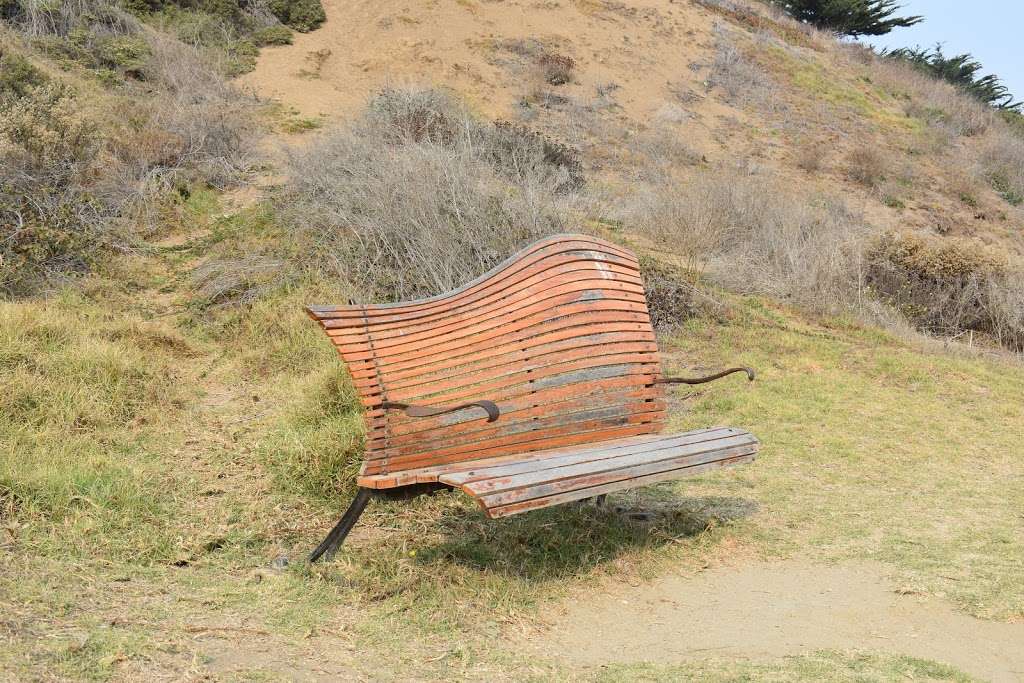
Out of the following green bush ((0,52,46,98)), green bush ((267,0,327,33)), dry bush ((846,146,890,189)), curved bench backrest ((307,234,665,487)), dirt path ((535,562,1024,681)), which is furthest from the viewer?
green bush ((267,0,327,33))

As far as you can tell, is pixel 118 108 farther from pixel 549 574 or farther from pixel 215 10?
pixel 549 574

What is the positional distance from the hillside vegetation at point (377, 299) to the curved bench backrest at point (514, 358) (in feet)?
1.46

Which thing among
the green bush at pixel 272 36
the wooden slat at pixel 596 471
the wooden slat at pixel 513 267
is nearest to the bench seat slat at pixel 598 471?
the wooden slat at pixel 596 471

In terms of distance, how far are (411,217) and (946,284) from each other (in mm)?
6695

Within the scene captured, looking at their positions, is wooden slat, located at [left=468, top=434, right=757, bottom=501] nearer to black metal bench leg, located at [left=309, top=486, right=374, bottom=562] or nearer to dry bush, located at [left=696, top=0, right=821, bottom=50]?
black metal bench leg, located at [left=309, top=486, right=374, bottom=562]

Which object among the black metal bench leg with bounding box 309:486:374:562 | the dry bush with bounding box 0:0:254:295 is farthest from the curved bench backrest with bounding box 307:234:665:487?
the dry bush with bounding box 0:0:254:295

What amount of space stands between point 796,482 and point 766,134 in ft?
50.2

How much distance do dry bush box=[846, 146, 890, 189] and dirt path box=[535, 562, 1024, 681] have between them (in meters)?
15.4

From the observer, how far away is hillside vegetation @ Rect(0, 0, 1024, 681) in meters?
3.27

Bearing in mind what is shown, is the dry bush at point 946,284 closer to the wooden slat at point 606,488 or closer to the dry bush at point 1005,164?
the wooden slat at point 606,488

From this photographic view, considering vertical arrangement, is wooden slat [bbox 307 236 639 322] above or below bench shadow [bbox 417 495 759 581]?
above

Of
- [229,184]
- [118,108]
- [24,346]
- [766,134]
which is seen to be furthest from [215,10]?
[24,346]

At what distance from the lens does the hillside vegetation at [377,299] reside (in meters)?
3.27

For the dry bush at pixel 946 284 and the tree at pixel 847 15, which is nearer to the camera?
the dry bush at pixel 946 284
